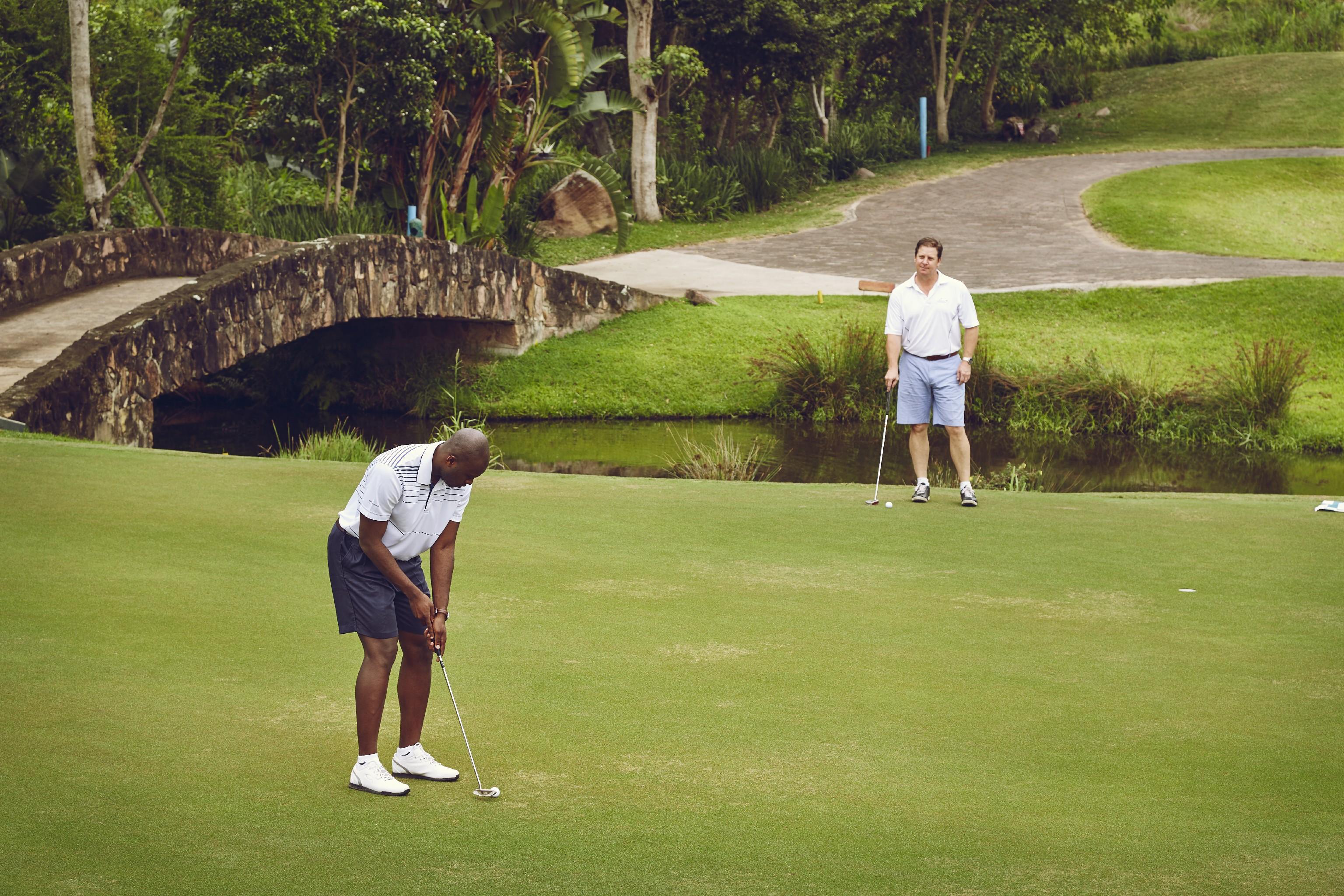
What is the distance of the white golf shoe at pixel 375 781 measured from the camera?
4.73 meters

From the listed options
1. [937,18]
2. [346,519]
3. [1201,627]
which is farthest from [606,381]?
[937,18]

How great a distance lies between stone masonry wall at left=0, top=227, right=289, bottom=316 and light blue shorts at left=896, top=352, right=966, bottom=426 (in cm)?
1088

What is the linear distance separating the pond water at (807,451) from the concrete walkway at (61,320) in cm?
208

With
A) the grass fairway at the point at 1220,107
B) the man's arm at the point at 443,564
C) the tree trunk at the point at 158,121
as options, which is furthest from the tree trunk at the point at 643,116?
the man's arm at the point at 443,564

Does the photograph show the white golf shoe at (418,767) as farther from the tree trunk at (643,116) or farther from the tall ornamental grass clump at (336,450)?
the tree trunk at (643,116)

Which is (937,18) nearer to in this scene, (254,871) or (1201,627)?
(1201,627)

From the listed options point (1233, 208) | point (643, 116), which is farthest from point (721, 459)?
point (1233, 208)

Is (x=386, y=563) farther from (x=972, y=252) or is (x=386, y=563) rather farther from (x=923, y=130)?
(x=923, y=130)

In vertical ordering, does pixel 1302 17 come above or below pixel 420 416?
above

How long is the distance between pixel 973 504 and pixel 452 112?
19.3 metres

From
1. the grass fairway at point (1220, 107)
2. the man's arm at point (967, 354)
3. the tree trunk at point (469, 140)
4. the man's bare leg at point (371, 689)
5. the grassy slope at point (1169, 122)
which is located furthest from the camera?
the grass fairway at point (1220, 107)

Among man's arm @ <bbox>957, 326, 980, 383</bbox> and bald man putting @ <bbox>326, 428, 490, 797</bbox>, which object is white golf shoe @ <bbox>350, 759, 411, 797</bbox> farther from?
man's arm @ <bbox>957, 326, 980, 383</bbox>

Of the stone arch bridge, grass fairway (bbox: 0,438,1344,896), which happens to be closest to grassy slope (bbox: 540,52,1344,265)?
the stone arch bridge

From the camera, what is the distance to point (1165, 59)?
1944 inches
